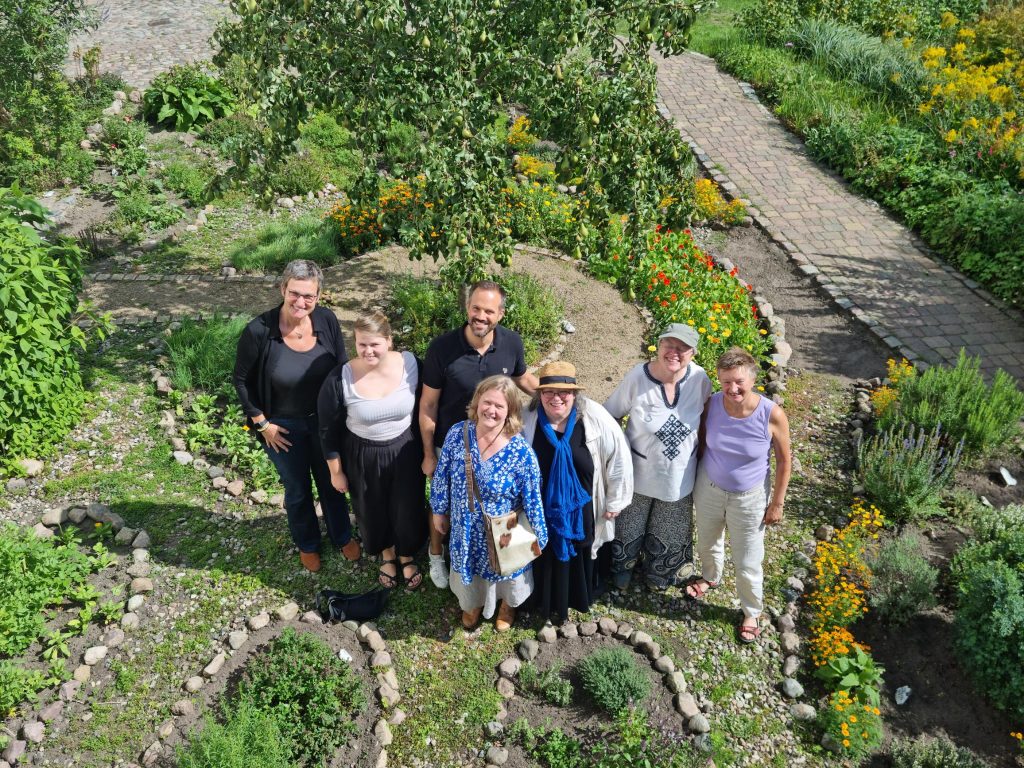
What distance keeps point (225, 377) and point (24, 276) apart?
1.68 metres

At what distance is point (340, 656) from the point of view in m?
4.69

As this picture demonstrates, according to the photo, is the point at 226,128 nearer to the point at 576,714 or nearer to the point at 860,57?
the point at 576,714

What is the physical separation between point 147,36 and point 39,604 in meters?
12.9

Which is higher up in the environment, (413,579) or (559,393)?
(559,393)

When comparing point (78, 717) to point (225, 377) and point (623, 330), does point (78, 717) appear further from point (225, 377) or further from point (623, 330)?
point (623, 330)

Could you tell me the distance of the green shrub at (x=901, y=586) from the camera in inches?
201

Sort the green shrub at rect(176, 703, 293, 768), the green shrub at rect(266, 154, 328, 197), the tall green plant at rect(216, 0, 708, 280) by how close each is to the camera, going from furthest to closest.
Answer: the green shrub at rect(266, 154, 328, 197), the tall green plant at rect(216, 0, 708, 280), the green shrub at rect(176, 703, 293, 768)

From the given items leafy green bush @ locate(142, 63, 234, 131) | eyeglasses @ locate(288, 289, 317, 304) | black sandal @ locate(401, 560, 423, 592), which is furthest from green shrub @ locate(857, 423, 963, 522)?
leafy green bush @ locate(142, 63, 234, 131)

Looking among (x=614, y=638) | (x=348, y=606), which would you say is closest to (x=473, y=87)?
(x=348, y=606)

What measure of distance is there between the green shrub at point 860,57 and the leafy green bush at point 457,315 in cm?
805

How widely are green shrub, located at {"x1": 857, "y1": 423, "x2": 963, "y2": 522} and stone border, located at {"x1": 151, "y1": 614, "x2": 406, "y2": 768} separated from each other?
3.83 metres

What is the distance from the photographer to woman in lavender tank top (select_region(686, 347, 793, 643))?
4.38 metres

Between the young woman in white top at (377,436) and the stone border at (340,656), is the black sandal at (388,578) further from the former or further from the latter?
the stone border at (340,656)

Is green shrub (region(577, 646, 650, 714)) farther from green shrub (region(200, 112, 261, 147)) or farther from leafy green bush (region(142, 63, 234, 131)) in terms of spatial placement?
leafy green bush (region(142, 63, 234, 131))
